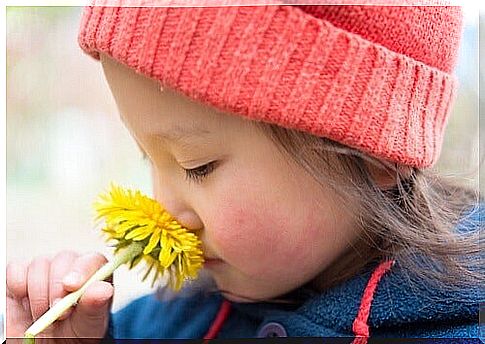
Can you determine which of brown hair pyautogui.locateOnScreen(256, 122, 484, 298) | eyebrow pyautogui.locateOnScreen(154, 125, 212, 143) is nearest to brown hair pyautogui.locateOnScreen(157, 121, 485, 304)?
brown hair pyautogui.locateOnScreen(256, 122, 484, 298)

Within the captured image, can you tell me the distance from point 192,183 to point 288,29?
17 cm

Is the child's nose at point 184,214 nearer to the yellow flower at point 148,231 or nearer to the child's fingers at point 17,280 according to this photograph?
the yellow flower at point 148,231

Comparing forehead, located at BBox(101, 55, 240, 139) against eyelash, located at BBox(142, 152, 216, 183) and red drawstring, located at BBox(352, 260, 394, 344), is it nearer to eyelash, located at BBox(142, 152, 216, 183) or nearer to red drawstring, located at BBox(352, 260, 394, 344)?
eyelash, located at BBox(142, 152, 216, 183)

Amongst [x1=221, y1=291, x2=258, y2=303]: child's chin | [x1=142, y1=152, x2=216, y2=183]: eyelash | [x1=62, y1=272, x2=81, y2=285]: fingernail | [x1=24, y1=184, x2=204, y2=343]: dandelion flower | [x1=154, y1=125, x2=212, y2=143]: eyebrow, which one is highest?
[x1=154, y1=125, x2=212, y2=143]: eyebrow

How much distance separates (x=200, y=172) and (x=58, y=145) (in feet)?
0.44

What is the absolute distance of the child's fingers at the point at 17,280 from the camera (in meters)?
0.74

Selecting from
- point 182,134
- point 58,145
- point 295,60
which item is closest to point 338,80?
point 295,60

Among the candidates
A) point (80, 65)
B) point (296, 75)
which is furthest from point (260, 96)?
point (80, 65)

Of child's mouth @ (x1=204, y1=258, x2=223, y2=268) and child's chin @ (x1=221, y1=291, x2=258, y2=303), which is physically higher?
child's mouth @ (x1=204, y1=258, x2=223, y2=268)

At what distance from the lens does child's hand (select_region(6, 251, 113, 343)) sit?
0.71m

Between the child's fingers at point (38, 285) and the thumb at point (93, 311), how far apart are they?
29 millimetres

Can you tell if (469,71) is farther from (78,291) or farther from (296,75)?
(78,291)

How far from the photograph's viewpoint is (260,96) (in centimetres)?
60

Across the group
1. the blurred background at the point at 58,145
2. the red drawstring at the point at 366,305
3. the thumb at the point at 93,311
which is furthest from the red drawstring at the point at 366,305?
the thumb at the point at 93,311
